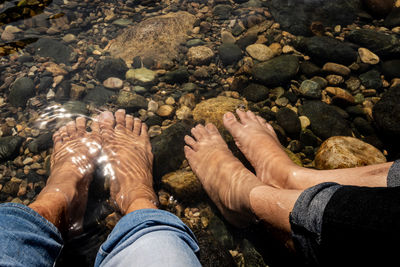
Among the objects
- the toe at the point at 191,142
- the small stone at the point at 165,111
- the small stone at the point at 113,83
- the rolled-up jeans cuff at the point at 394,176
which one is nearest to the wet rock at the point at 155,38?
the small stone at the point at 113,83

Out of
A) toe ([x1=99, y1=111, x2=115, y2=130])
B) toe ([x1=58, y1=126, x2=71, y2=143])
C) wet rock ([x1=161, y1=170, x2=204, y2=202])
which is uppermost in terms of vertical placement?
toe ([x1=99, y1=111, x2=115, y2=130])

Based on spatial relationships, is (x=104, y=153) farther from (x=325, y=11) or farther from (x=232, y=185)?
(x=325, y=11)

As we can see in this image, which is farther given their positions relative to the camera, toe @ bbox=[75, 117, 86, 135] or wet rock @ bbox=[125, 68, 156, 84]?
wet rock @ bbox=[125, 68, 156, 84]

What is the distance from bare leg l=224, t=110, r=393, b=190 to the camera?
1.63 m

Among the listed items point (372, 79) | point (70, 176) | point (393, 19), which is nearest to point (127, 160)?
point (70, 176)

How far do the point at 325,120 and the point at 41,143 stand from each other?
332 cm

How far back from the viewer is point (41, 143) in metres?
2.62

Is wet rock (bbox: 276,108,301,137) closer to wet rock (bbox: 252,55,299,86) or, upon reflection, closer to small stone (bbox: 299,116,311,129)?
small stone (bbox: 299,116,311,129)

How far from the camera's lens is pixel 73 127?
2.80 m

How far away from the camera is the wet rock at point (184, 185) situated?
7.82ft

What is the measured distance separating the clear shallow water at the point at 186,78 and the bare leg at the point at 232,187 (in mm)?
143

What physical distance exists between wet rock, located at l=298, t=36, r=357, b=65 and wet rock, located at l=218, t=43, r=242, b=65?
37.7 inches

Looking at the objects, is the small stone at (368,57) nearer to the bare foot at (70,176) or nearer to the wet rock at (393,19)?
the wet rock at (393,19)

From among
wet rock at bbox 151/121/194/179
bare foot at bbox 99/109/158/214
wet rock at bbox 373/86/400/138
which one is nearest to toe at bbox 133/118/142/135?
bare foot at bbox 99/109/158/214
